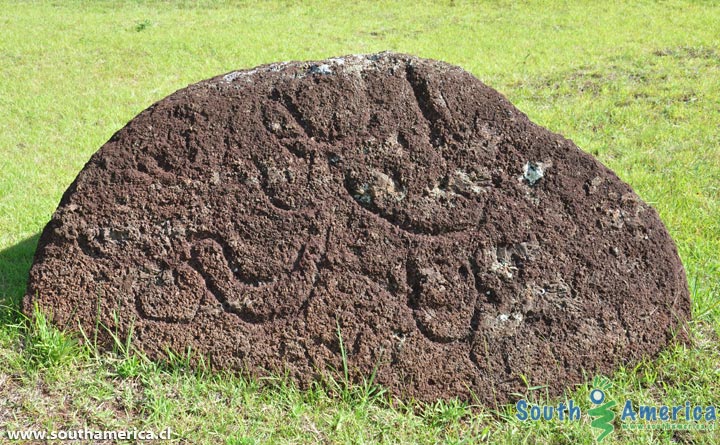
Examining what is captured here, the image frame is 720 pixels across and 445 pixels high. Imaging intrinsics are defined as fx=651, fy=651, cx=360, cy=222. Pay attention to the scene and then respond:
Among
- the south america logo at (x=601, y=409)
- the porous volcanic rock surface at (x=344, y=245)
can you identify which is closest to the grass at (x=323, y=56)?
the south america logo at (x=601, y=409)

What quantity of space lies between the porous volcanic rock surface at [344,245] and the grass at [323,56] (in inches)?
5.8

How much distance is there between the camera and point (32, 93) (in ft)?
23.1

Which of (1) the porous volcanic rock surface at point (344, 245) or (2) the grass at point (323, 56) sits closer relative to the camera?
(2) the grass at point (323, 56)

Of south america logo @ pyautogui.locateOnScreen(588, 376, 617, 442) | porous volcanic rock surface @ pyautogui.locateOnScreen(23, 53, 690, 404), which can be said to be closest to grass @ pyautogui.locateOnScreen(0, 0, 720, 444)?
south america logo @ pyautogui.locateOnScreen(588, 376, 617, 442)

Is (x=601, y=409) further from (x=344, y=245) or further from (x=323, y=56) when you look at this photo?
(x=323, y=56)

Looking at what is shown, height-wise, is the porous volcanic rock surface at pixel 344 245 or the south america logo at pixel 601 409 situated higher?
the porous volcanic rock surface at pixel 344 245

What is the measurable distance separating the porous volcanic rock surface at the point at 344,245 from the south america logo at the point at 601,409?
0.06 meters

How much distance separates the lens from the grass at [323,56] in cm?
243

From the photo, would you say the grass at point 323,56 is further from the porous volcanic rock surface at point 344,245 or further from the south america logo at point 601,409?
the porous volcanic rock surface at point 344,245

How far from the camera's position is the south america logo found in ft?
7.98

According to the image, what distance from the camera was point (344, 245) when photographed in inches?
101

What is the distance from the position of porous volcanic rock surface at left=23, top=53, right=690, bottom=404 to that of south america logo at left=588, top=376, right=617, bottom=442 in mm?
62

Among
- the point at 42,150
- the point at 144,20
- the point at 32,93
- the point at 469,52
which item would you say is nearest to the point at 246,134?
the point at 42,150

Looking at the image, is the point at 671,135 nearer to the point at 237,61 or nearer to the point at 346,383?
the point at 346,383
